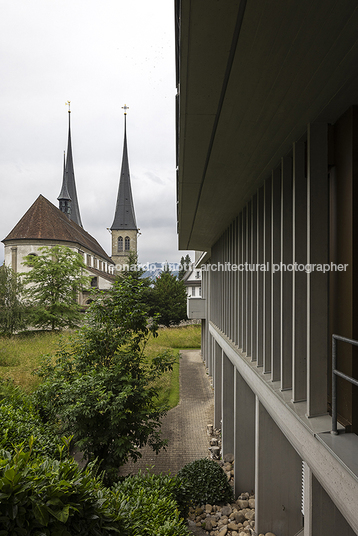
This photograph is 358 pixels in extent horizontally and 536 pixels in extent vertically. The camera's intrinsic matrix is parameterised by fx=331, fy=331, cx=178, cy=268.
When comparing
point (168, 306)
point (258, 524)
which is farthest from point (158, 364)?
point (168, 306)

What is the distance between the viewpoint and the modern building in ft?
6.57

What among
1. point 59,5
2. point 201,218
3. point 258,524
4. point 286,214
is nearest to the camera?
point 59,5

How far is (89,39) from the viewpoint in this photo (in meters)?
2.87

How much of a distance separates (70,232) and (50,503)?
4210 cm

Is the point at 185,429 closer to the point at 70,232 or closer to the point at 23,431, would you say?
the point at 23,431

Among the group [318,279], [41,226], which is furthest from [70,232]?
[318,279]

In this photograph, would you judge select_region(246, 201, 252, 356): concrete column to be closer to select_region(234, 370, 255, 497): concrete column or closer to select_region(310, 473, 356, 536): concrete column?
select_region(234, 370, 255, 497): concrete column

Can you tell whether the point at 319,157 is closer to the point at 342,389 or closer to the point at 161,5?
the point at 161,5

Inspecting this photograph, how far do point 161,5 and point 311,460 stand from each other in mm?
3656

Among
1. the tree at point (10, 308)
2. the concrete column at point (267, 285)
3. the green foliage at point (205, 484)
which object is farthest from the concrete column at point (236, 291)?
the tree at point (10, 308)

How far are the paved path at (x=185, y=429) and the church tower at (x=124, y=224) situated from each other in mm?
54193

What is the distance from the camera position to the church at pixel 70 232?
37781 millimetres

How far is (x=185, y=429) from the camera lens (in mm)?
9906

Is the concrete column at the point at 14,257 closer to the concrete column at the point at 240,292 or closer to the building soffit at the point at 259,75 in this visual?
the concrete column at the point at 240,292
